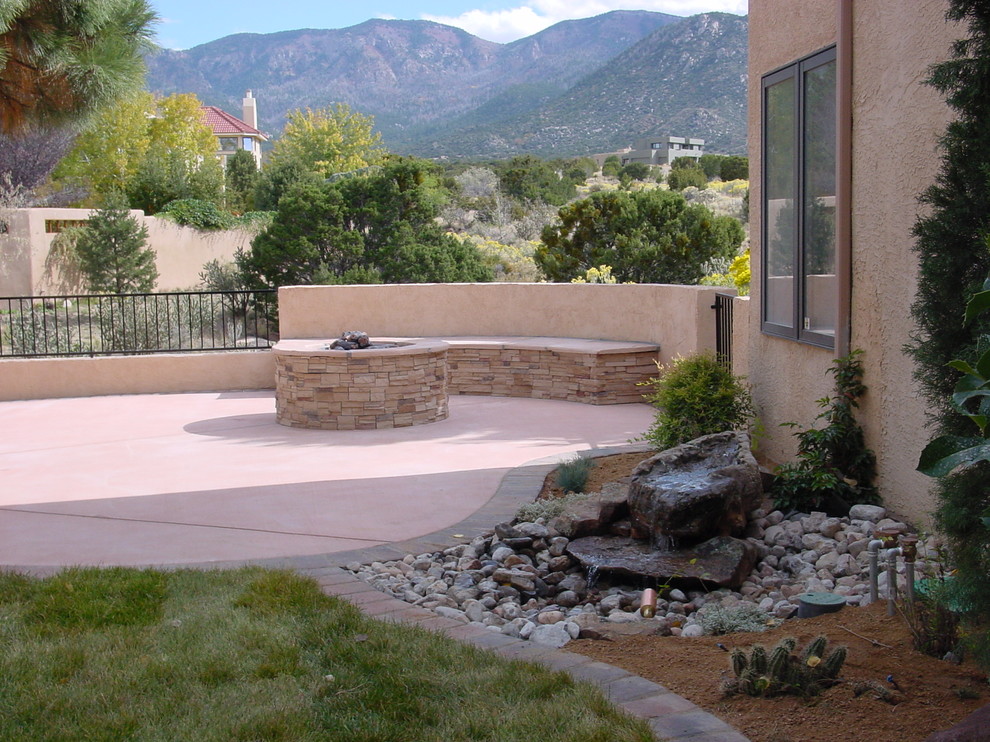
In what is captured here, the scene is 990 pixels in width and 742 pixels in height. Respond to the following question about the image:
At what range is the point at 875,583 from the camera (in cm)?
382

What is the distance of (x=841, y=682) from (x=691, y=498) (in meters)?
1.65

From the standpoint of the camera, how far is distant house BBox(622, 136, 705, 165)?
45.7 m

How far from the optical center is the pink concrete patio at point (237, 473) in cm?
532

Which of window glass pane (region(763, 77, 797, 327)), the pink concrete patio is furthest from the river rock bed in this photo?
window glass pane (region(763, 77, 797, 327))

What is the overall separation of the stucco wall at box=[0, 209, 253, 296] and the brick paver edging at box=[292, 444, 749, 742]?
2105 cm

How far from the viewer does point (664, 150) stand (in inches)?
1841

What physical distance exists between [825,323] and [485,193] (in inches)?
1297

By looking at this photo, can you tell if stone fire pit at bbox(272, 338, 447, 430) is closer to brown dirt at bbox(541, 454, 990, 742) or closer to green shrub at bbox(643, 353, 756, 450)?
green shrub at bbox(643, 353, 756, 450)

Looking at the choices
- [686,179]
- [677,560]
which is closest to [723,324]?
[677,560]

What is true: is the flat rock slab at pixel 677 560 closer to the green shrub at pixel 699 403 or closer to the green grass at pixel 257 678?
the green grass at pixel 257 678

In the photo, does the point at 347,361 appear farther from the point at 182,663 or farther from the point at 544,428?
the point at 182,663

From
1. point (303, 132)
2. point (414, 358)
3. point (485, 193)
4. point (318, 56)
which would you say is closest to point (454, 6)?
point (318, 56)

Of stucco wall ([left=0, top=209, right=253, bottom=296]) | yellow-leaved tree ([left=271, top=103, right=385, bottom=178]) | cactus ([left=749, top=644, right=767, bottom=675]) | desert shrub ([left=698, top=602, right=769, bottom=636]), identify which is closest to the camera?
cactus ([left=749, top=644, right=767, bottom=675])

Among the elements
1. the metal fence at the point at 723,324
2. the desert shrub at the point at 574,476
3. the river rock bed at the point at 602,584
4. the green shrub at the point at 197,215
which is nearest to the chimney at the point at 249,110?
the green shrub at the point at 197,215
